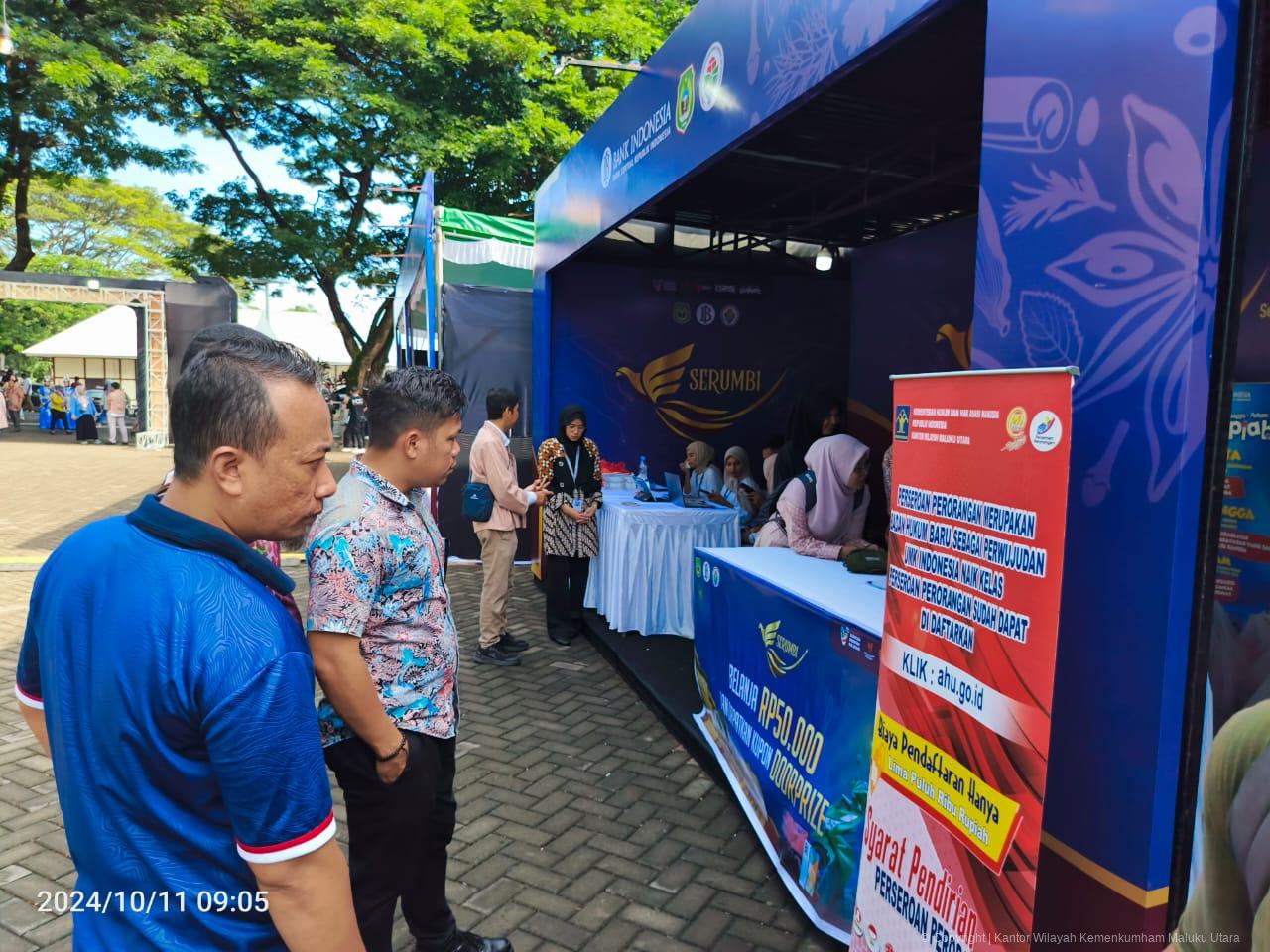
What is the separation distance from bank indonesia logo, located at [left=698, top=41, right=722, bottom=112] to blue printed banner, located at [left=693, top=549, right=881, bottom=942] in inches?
91.7

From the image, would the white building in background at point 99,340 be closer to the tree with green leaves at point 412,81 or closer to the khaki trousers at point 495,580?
the tree with green leaves at point 412,81

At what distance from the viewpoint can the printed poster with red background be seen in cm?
158

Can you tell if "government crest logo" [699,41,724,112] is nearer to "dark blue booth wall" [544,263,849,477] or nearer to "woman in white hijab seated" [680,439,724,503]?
"woman in white hijab seated" [680,439,724,503]

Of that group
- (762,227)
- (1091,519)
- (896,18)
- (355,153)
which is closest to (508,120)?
(355,153)

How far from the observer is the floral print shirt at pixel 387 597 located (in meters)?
1.76

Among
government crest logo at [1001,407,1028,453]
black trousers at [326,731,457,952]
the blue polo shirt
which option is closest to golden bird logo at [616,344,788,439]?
black trousers at [326,731,457,952]

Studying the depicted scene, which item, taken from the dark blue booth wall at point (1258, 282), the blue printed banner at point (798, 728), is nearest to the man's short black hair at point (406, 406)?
the blue printed banner at point (798, 728)

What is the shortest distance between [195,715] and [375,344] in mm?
19877

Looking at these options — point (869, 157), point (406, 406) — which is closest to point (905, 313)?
point (869, 157)

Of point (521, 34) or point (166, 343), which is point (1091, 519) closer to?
point (521, 34)

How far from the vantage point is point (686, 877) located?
2.87m

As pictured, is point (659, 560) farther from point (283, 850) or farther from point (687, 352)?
point (283, 850)

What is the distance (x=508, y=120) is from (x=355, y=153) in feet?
10.7

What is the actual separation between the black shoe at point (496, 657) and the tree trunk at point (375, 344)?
15540 mm
